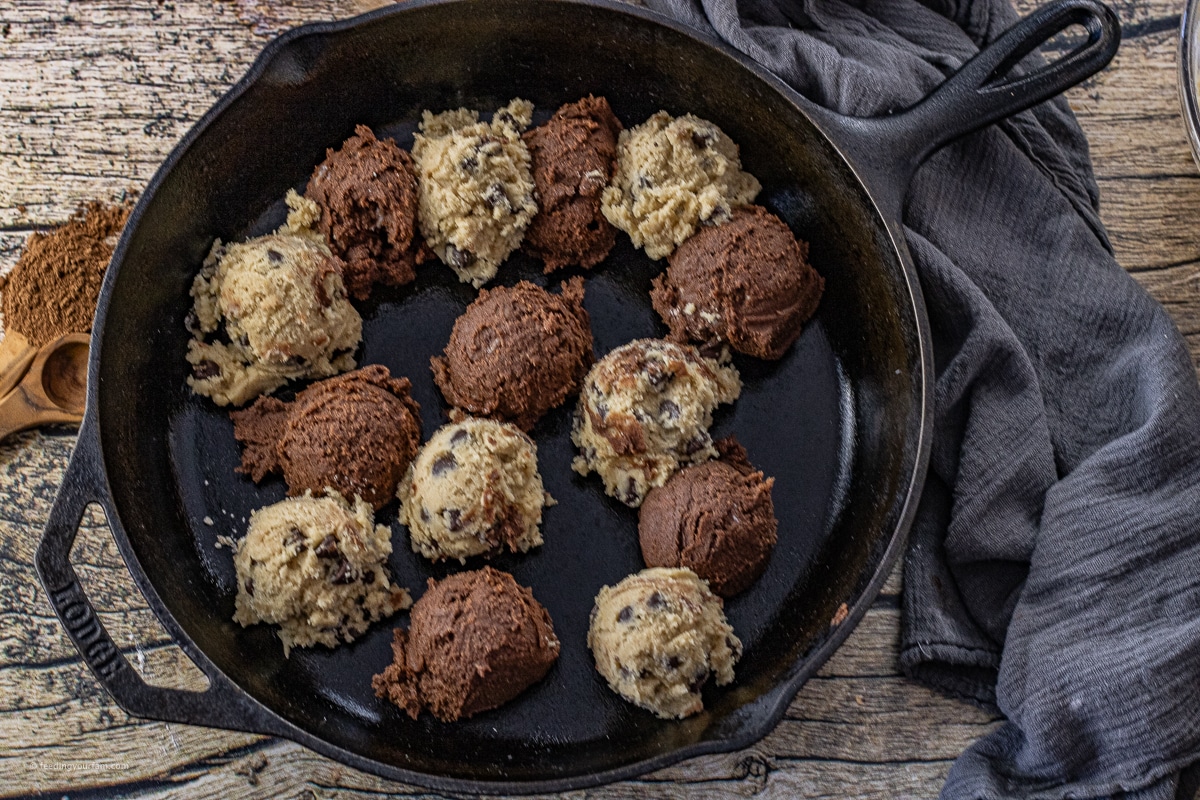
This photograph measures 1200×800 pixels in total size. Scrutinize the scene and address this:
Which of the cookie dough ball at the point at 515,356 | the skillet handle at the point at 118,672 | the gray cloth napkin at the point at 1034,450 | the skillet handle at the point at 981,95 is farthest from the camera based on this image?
the cookie dough ball at the point at 515,356

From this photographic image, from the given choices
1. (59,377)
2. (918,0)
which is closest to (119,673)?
(59,377)

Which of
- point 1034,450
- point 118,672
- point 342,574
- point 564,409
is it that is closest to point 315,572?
point 342,574

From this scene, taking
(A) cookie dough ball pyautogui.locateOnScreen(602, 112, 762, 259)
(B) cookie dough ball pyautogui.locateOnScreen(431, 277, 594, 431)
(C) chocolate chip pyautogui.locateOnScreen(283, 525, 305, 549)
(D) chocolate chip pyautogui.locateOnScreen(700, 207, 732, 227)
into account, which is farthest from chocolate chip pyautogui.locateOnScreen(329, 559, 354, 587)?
(D) chocolate chip pyautogui.locateOnScreen(700, 207, 732, 227)

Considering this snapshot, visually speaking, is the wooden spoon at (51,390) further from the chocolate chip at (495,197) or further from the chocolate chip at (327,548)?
the chocolate chip at (495,197)

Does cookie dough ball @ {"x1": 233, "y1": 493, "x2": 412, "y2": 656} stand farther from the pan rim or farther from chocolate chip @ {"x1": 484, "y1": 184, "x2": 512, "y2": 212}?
chocolate chip @ {"x1": 484, "y1": 184, "x2": 512, "y2": 212}

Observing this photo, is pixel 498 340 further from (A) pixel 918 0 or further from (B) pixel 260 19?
(A) pixel 918 0

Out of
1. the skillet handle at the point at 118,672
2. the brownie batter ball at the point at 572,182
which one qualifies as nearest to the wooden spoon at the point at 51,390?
the skillet handle at the point at 118,672

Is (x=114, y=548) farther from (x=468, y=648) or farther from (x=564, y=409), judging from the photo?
(x=564, y=409)
